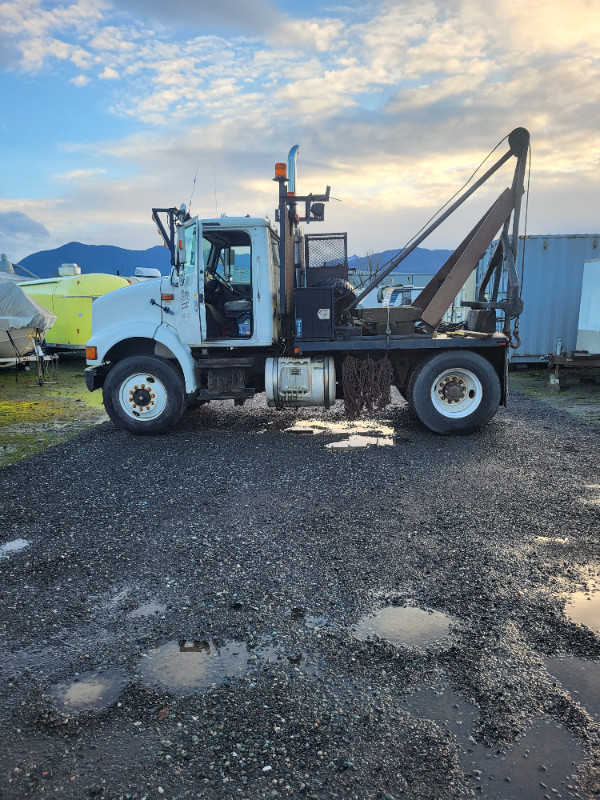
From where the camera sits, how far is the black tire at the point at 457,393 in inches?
333

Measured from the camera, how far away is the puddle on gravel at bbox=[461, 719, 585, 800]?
7.57ft

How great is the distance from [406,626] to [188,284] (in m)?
6.38

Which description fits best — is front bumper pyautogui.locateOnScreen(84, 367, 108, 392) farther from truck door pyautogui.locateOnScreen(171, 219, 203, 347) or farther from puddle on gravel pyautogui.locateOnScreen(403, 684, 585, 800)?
puddle on gravel pyautogui.locateOnScreen(403, 684, 585, 800)

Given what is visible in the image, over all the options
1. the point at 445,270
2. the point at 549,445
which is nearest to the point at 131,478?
the point at 549,445

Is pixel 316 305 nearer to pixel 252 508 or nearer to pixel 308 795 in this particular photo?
pixel 252 508

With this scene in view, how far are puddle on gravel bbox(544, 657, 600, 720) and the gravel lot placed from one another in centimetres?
1

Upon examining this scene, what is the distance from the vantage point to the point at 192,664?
313 centimetres

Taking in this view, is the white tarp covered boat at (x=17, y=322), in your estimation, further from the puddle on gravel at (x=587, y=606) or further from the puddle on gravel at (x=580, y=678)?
the puddle on gravel at (x=580, y=678)

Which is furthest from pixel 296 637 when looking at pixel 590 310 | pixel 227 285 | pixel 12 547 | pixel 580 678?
pixel 590 310

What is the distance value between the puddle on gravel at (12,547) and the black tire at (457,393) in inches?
226

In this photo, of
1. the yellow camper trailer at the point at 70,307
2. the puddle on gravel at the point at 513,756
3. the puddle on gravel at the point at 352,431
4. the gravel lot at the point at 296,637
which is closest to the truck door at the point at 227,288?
the puddle on gravel at the point at 352,431

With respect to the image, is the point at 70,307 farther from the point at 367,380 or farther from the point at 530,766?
the point at 530,766

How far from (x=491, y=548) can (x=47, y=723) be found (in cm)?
336

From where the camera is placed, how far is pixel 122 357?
922 centimetres
